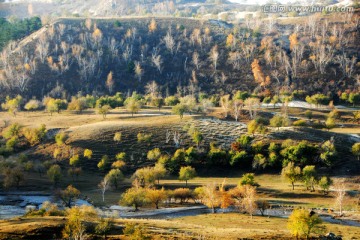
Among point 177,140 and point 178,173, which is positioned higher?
point 177,140

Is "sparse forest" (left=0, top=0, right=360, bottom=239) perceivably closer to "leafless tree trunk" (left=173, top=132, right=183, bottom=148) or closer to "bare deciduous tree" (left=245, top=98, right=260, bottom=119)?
"leafless tree trunk" (left=173, top=132, right=183, bottom=148)

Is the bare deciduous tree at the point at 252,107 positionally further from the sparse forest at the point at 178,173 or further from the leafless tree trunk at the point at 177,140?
the leafless tree trunk at the point at 177,140

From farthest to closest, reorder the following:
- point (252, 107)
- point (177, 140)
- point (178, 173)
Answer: point (252, 107) < point (177, 140) < point (178, 173)

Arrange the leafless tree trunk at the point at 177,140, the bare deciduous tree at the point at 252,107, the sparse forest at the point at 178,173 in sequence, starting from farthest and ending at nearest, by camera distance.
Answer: the bare deciduous tree at the point at 252,107 < the leafless tree trunk at the point at 177,140 < the sparse forest at the point at 178,173

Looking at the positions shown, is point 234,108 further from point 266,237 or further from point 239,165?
point 266,237

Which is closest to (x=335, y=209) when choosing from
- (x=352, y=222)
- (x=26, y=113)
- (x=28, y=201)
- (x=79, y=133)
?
(x=352, y=222)

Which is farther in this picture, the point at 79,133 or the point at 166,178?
the point at 79,133

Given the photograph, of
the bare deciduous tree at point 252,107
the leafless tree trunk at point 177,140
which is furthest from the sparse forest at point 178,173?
the bare deciduous tree at point 252,107

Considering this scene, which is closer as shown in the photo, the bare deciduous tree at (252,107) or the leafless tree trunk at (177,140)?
the leafless tree trunk at (177,140)

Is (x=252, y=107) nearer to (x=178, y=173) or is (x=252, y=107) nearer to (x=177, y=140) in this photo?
(x=177, y=140)

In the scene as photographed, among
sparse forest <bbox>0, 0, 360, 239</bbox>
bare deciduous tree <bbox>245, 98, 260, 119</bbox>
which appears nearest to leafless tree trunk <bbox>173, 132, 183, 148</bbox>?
sparse forest <bbox>0, 0, 360, 239</bbox>

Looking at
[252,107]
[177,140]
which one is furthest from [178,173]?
[252,107]
